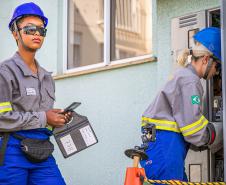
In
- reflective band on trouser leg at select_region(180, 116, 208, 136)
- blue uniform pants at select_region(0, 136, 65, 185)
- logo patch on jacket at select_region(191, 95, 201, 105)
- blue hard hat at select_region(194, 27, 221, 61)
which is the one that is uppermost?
blue hard hat at select_region(194, 27, 221, 61)

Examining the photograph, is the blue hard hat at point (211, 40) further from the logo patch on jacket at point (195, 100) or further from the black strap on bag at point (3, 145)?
the black strap on bag at point (3, 145)

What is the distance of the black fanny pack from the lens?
383 centimetres

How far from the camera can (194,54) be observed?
423cm

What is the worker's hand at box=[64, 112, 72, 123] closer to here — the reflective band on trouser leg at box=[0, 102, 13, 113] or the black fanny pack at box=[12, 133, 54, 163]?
the black fanny pack at box=[12, 133, 54, 163]

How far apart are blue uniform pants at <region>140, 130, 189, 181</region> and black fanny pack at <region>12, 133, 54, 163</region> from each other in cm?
71

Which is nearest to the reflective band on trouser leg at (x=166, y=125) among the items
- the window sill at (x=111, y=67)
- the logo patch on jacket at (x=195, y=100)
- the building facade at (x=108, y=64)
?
the logo patch on jacket at (x=195, y=100)

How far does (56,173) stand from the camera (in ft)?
13.1

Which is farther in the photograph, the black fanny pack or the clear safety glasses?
the clear safety glasses

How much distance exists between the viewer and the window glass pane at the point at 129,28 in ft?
22.1

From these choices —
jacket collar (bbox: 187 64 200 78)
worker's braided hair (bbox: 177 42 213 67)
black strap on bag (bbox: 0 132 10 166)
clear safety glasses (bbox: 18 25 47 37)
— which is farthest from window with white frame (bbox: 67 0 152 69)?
black strap on bag (bbox: 0 132 10 166)

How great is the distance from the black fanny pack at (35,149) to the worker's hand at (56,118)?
0.15m

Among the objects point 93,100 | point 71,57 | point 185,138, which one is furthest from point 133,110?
point 185,138

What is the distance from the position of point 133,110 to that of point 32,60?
222cm

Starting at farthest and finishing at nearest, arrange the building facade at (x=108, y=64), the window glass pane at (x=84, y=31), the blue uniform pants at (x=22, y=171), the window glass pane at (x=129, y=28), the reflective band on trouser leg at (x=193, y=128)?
the window glass pane at (x=84, y=31) → the window glass pane at (x=129, y=28) → the building facade at (x=108, y=64) → the reflective band on trouser leg at (x=193, y=128) → the blue uniform pants at (x=22, y=171)
